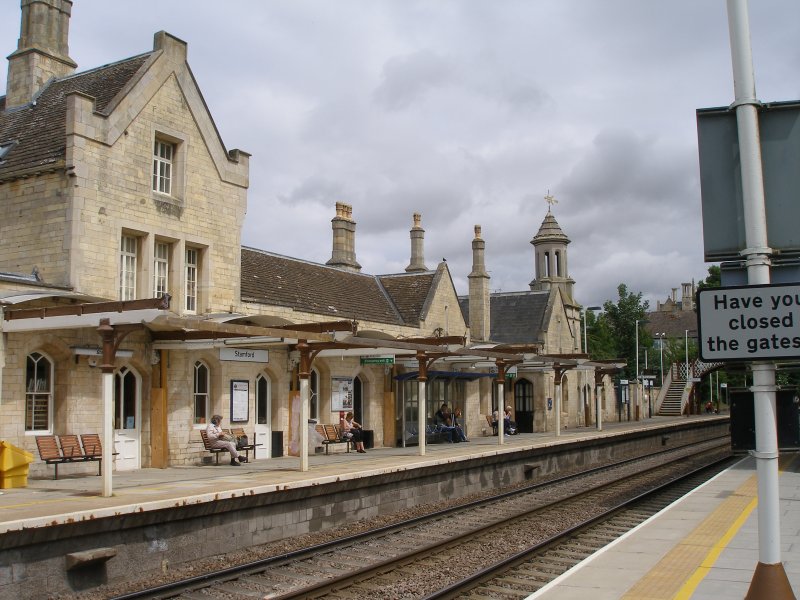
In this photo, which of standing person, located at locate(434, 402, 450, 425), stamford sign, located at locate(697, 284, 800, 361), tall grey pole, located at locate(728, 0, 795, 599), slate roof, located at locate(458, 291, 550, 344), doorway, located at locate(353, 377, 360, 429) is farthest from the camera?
slate roof, located at locate(458, 291, 550, 344)

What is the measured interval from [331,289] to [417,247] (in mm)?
8384

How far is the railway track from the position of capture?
9.88 meters

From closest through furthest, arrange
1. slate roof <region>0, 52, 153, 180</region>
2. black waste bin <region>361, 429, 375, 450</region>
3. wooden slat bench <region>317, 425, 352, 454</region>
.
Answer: slate roof <region>0, 52, 153, 180</region> < wooden slat bench <region>317, 425, 352, 454</region> < black waste bin <region>361, 429, 375, 450</region>

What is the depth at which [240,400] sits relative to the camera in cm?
2002

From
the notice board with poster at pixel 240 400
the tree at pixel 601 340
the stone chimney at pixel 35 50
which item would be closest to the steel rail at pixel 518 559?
the notice board with poster at pixel 240 400

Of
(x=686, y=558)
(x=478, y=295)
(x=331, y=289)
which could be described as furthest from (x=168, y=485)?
(x=478, y=295)

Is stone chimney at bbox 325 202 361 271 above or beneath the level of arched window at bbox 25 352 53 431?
above

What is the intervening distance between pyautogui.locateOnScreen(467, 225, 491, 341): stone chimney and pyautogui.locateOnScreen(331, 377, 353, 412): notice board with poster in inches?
477

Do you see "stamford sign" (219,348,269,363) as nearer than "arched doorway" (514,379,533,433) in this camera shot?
Yes

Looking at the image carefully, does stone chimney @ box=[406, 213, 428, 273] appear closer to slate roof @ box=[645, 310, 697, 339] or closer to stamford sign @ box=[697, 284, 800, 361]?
stamford sign @ box=[697, 284, 800, 361]

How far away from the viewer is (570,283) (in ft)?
156

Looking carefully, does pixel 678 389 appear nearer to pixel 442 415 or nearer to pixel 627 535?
pixel 442 415

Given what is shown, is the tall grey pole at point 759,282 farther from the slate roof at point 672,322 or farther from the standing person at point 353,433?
the slate roof at point 672,322

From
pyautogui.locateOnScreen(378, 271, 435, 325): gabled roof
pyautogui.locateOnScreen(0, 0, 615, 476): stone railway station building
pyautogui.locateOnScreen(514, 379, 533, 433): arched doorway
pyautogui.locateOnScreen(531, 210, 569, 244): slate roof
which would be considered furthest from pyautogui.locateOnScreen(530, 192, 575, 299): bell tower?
pyautogui.locateOnScreen(0, 0, 615, 476): stone railway station building
